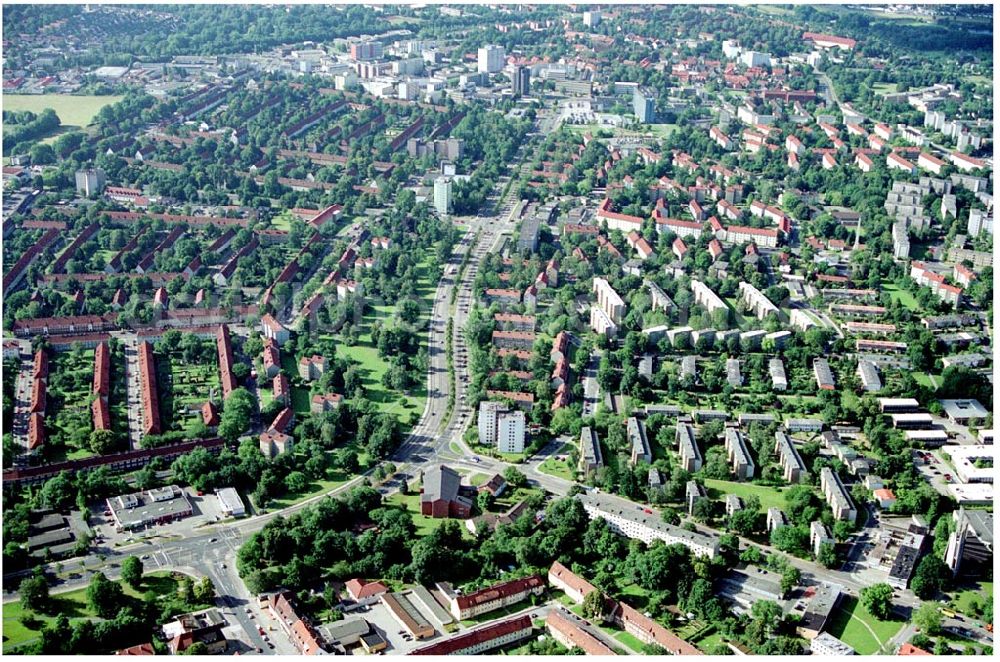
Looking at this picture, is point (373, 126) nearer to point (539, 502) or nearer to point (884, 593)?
point (539, 502)

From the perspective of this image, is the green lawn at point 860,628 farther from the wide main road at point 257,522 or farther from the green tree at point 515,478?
the wide main road at point 257,522

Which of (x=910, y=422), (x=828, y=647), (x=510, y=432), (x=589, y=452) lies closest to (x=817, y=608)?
(x=828, y=647)

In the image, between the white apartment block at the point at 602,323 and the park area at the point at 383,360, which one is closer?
the park area at the point at 383,360

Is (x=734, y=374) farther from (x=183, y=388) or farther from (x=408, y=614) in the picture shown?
(x=183, y=388)

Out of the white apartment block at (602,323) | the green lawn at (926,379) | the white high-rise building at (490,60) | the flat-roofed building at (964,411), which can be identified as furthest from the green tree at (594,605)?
the white high-rise building at (490,60)

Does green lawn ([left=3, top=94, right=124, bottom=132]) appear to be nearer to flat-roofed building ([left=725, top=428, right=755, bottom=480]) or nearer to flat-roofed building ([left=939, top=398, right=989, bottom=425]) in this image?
flat-roofed building ([left=725, top=428, right=755, bottom=480])

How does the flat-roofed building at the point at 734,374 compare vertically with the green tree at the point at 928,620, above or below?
above
